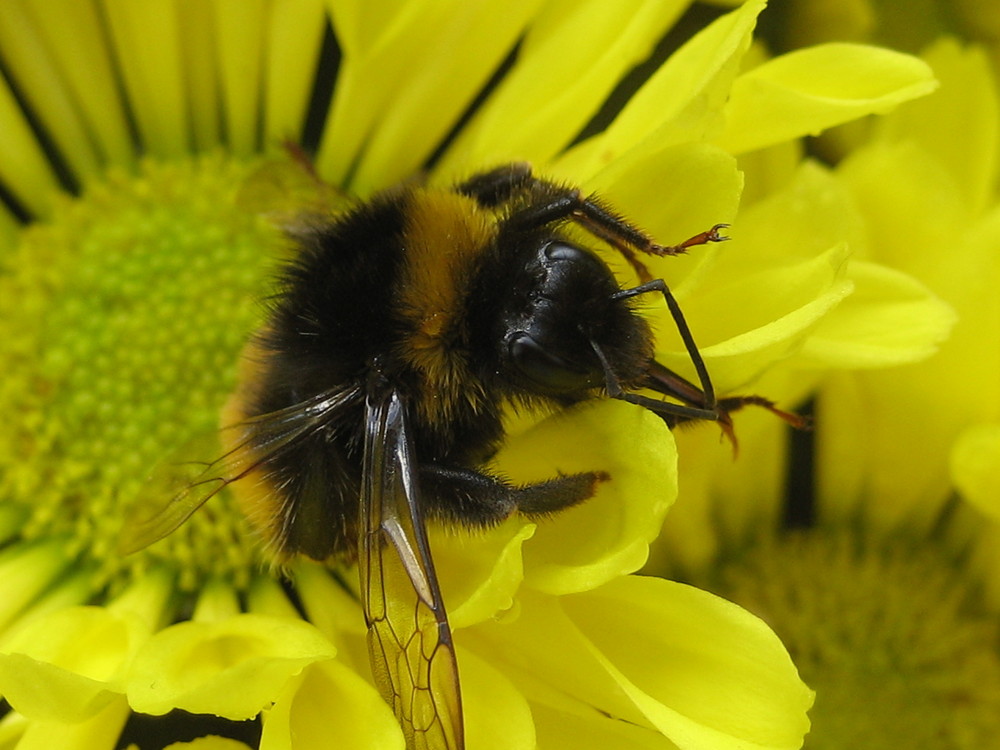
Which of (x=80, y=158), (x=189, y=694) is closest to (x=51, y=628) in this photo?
(x=189, y=694)

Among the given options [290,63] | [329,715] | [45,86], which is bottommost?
[329,715]

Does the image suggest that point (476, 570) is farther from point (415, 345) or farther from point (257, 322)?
point (257, 322)

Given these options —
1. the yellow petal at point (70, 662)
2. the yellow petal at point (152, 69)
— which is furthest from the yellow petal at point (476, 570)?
the yellow petal at point (152, 69)

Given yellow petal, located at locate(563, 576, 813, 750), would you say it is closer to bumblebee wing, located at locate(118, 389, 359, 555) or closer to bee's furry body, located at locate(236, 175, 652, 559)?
bee's furry body, located at locate(236, 175, 652, 559)

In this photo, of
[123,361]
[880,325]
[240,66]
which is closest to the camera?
[880,325]

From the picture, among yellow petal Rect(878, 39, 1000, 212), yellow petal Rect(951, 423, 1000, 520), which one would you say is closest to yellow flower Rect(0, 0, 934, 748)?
yellow petal Rect(951, 423, 1000, 520)

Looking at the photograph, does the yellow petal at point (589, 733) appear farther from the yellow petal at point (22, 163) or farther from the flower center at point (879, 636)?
the yellow petal at point (22, 163)

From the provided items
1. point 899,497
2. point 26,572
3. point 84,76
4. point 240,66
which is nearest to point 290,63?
point 240,66
